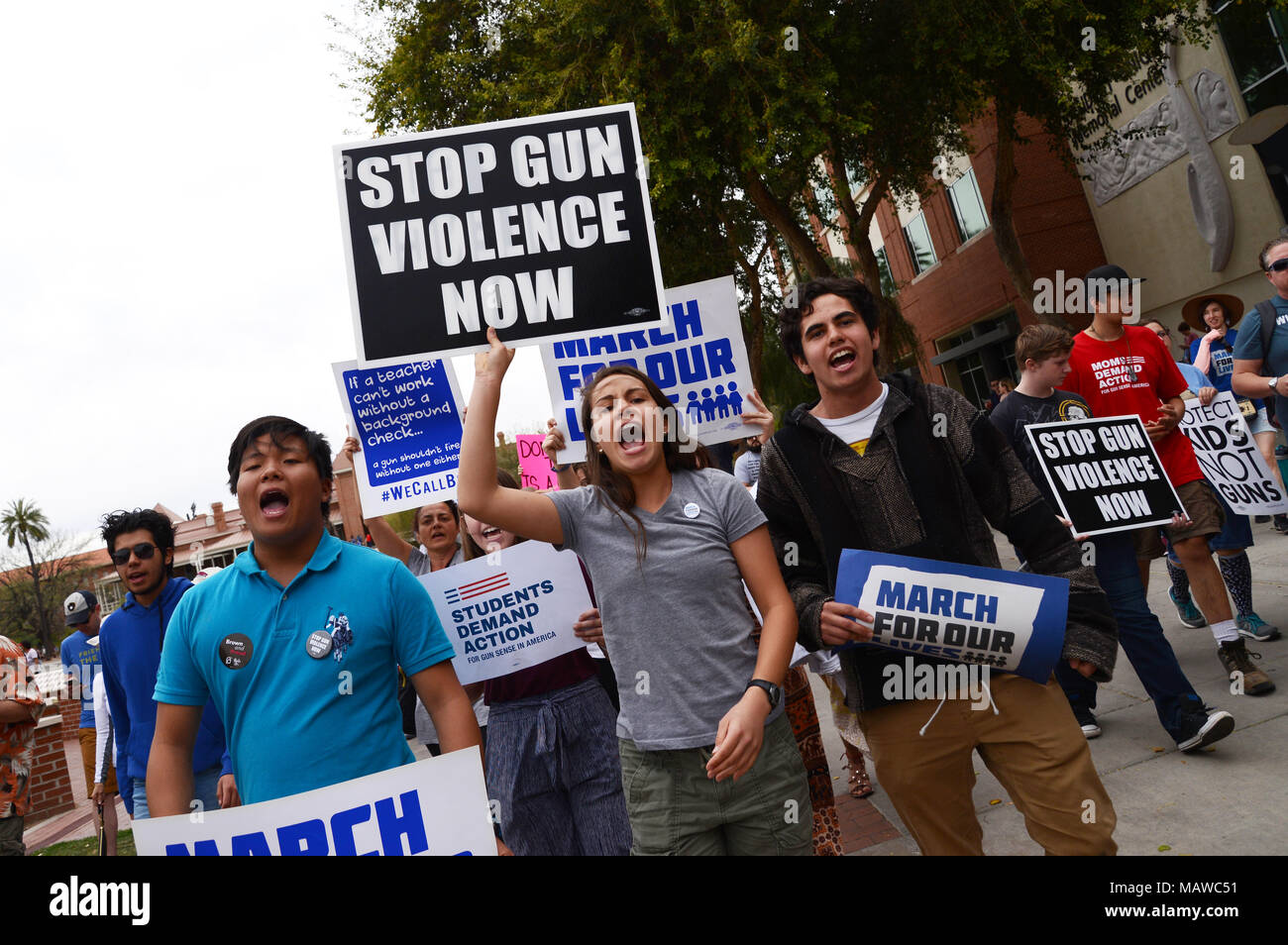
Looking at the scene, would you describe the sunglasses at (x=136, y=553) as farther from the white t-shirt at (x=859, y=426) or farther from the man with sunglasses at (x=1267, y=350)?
the man with sunglasses at (x=1267, y=350)

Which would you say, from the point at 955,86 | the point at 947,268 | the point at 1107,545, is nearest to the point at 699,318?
the point at 1107,545

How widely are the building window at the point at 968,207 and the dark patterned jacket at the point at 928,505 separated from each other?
21441 millimetres

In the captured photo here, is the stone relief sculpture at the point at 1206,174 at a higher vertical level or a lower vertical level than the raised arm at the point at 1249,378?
higher

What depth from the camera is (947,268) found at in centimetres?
Result: 2398

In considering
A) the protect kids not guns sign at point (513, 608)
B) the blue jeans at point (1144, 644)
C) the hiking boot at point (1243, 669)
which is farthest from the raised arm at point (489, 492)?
the hiking boot at point (1243, 669)

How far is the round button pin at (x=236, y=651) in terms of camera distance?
2172mm

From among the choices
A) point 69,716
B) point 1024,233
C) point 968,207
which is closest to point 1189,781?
point 69,716

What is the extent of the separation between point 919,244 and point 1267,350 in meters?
22.3

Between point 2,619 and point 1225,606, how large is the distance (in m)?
63.4

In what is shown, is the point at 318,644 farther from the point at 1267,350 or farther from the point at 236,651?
the point at 1267,350

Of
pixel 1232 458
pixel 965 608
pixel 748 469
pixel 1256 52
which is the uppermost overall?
pixel 1256 52

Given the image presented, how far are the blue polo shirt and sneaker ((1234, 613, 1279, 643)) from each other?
4831 millimetres

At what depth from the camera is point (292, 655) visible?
2.17 metres

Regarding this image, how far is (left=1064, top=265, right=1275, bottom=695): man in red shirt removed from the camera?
4.36 meters
